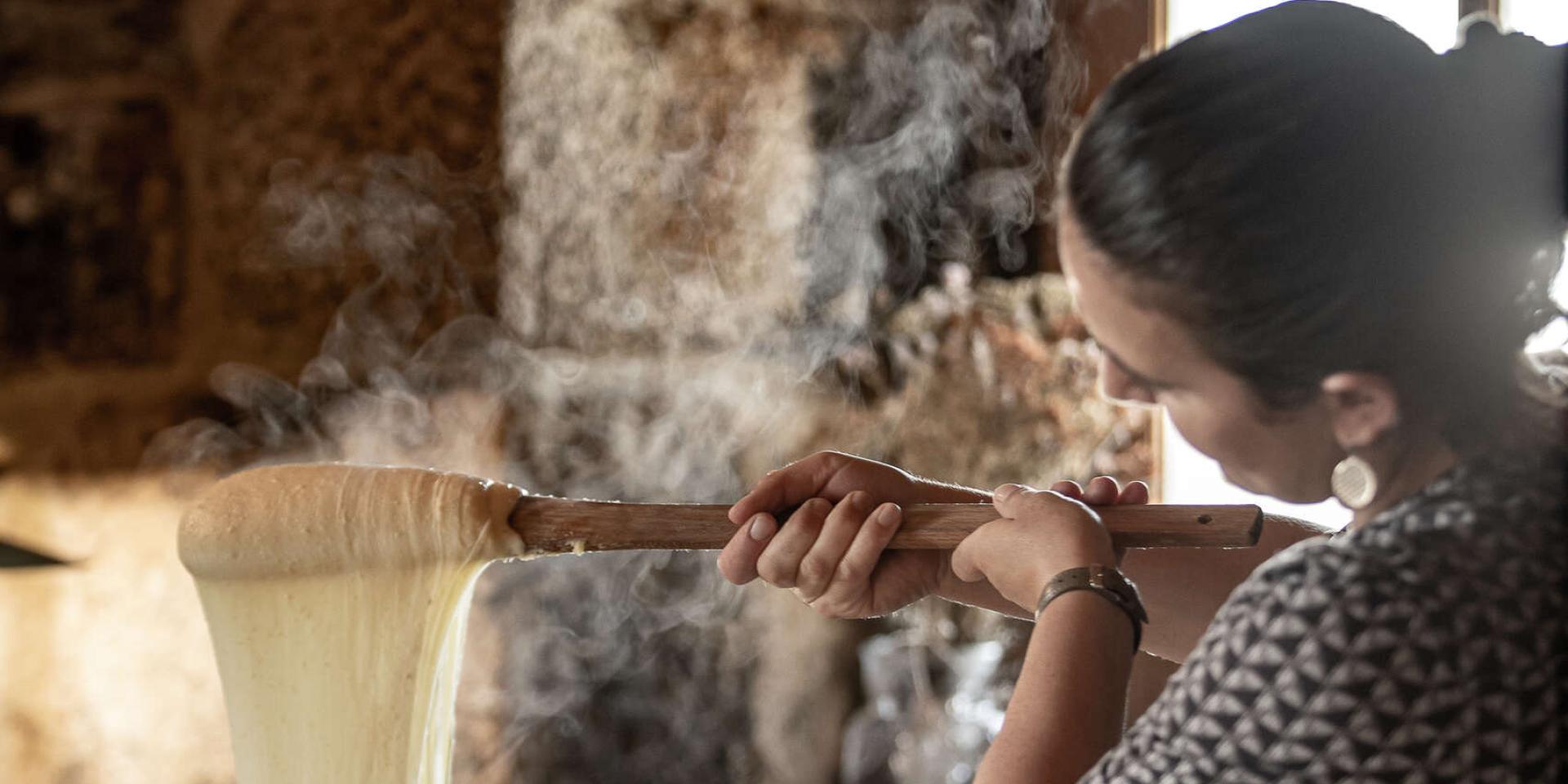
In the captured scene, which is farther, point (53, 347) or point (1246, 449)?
point (53, 347)

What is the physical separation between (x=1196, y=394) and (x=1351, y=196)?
0.14 metres

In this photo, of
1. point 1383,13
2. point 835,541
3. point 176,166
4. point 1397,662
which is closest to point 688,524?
point 835,541

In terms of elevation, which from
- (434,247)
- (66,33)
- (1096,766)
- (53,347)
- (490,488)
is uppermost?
(66,33)

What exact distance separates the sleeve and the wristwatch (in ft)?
0.36

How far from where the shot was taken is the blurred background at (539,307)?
1.59 metres

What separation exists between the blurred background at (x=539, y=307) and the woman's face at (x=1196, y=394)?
2.80 feet

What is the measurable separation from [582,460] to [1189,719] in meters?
1.07

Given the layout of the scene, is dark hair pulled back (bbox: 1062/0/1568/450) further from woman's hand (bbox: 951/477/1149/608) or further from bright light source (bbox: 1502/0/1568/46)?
bright light source (bbox: 1502/0/1568/46)

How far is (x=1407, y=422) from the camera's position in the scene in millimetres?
731

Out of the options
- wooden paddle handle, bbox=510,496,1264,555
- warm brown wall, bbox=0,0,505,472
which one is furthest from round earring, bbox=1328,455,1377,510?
warm brown wall, bbox=0,0,505,472

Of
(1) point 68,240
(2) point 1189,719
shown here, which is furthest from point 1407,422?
(1) point 68,240

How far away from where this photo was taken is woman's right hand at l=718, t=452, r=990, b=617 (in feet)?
3.06

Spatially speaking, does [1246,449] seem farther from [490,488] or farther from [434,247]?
[434,247]

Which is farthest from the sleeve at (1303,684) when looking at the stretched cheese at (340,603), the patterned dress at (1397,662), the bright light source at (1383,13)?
the bright light source at (1383,13)
